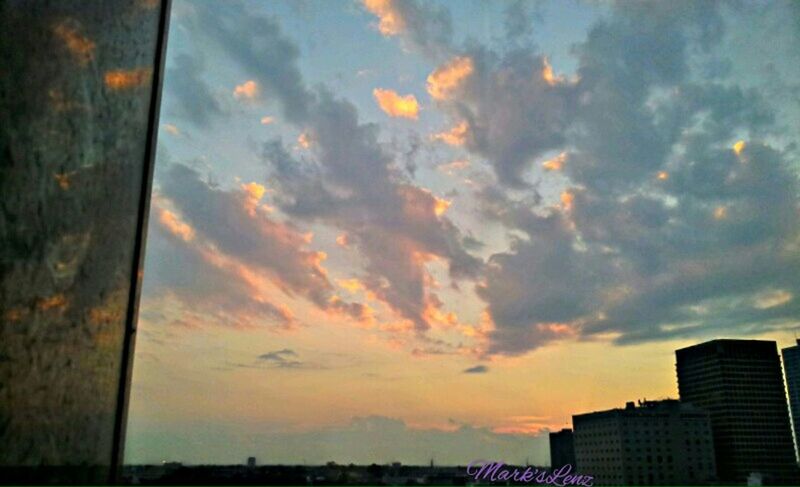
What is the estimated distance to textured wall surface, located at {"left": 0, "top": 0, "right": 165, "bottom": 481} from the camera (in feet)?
3.67

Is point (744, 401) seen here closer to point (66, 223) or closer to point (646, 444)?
point (646, 444)

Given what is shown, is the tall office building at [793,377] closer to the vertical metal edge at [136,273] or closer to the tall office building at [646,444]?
the tall office building at [646,444]

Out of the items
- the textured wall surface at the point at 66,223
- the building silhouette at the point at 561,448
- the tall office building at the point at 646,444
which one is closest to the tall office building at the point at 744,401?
the building silhouette at the point at 561,448

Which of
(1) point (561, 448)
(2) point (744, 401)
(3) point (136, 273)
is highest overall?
(2) point (744, 401)

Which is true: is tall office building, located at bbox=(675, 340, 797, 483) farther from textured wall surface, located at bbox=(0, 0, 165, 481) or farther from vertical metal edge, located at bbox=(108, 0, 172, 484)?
textured wall surface, located at bbox=(0, 0, 165, 481)

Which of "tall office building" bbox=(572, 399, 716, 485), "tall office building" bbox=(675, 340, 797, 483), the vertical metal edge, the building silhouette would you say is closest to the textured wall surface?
the vertical metal edge

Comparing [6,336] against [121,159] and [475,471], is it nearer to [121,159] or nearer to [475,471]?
[121,159]

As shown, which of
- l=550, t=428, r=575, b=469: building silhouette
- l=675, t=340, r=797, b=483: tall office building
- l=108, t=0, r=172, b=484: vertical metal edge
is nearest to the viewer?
l=108, t=0, r=172, b=484: vertical metal edge

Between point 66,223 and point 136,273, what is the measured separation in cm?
23

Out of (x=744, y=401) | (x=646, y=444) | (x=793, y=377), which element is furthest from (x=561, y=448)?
(x=793, y=377)

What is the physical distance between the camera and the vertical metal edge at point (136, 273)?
1.37 metres

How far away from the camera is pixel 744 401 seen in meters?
74.9

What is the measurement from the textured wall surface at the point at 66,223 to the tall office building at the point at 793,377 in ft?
449

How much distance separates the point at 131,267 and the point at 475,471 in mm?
3553
